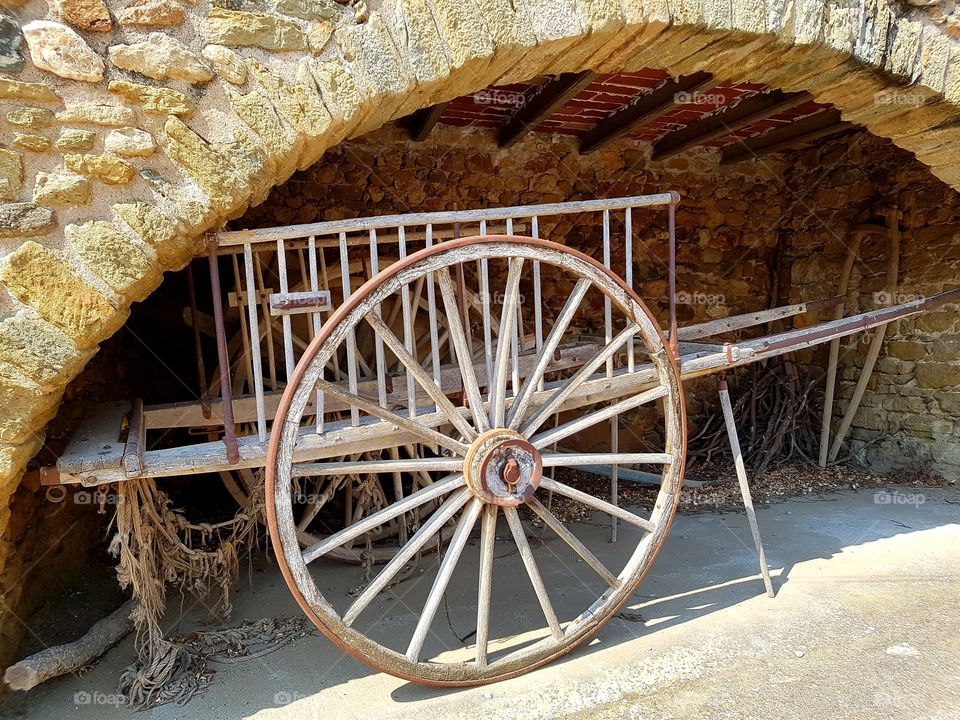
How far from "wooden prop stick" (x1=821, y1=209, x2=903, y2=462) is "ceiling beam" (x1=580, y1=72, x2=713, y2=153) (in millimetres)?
1951

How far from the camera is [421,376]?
212 centimetres

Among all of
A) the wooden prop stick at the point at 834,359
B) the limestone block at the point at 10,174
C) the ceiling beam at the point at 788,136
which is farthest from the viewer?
the wooden prop stick at the point at 834,359

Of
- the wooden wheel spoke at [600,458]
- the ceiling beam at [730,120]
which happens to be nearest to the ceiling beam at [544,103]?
the ceiling beam at [730,120]

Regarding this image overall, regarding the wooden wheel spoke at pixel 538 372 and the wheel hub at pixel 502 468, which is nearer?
the wheel hub at pixel 502 468

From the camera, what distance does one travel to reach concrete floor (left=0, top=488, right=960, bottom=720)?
2129 mm

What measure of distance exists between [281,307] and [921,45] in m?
2.70

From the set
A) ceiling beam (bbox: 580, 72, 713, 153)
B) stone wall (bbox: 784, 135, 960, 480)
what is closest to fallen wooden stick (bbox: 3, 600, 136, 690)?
ceiling beam (bbox: 580, 72, 713, 153)

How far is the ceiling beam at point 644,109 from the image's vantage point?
318 cm

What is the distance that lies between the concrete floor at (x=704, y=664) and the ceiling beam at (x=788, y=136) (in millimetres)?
2472

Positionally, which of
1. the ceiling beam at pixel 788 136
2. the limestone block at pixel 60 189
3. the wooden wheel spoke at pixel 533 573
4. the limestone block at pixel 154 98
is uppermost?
the ceiling beam at pixel 788 136

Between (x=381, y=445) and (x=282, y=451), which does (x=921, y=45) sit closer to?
(x=381, y=445)

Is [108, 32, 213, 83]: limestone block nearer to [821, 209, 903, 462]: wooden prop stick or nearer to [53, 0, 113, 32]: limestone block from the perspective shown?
[53, 0, 113, 32]: limestone block

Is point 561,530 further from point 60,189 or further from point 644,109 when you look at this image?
point 644,109

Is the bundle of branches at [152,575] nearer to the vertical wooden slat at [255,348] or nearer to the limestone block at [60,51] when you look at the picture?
the vertical wooden slat at [255,348]
